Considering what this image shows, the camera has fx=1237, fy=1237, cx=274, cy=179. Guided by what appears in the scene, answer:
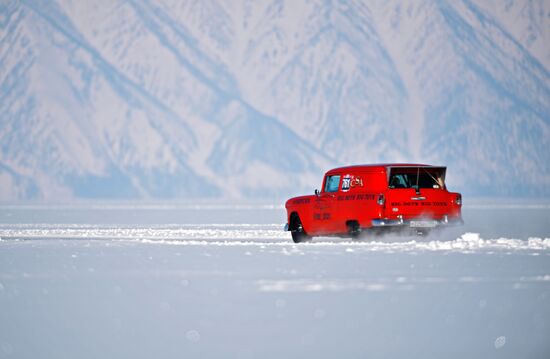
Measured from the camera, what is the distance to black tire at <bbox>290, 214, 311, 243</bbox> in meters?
27.6

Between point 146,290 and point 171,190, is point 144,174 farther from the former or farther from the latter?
point 146,290

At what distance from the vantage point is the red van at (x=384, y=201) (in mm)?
24875

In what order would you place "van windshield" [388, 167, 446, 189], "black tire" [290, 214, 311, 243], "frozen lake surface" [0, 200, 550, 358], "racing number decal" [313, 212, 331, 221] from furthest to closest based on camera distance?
"black tire" [290, 214, 311, 243], "racing number decal" [313, 212, 331, 221], "van windshield" [388, 167, 446, 189], "frozen lake surface" [0, 200, 550, 358]

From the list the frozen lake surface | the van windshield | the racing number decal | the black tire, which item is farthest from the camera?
the black tire

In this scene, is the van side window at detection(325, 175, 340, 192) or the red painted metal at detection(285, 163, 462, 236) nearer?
the red painted metal at detection(285, 163, 462, 236)

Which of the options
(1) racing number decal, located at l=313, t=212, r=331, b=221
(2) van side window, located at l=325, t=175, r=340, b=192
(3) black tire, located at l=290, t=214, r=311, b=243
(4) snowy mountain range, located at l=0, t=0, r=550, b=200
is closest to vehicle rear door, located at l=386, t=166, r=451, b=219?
(2) van side window, located at l=325, t=175, r=340, b=192

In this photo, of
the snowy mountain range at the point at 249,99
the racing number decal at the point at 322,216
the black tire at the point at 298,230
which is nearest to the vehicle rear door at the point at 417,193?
the racing number decal at the point at 322,216

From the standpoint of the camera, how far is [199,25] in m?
197

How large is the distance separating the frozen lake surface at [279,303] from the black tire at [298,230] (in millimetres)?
2632

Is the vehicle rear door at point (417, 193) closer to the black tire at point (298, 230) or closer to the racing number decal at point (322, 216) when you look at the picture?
the racing number decal at point (322, 216)

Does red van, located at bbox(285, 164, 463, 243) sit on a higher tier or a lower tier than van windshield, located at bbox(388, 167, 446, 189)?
lower

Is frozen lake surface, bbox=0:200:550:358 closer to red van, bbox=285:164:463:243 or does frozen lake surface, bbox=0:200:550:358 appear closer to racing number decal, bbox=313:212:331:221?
red van, bbox=285:164:463:243

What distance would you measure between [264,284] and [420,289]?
2182 mm

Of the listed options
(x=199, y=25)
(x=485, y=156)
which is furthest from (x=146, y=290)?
(x=199, y=25)
